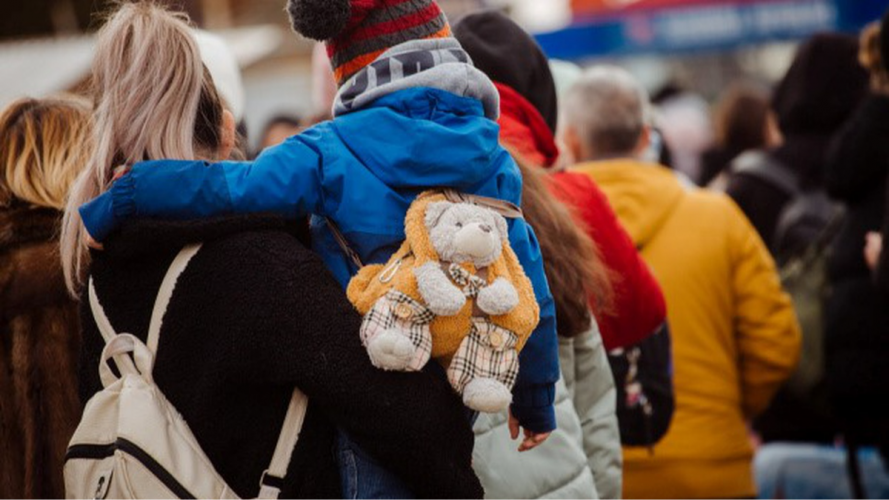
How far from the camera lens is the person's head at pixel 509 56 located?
147 inches

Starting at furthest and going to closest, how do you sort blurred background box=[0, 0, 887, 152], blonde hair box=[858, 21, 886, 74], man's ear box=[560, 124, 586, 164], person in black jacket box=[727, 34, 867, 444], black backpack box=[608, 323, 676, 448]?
blurred background box=[0, 0, 887, 152], person in black jacket box=[727, 34, 867, 444], blonde hair box=[858, 21, 886, 74], man's ear box=[560, 124, 586, 164], black backpack box=[608, 323, 676, 448]

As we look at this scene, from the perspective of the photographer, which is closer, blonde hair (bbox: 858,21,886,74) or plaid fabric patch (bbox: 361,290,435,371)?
plaid fabric patch (bbox: 361,290,435,371)

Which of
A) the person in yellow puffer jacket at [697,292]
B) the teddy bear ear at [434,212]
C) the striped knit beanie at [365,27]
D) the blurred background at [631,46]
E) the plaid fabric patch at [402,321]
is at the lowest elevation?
the blurred background at [631,46]

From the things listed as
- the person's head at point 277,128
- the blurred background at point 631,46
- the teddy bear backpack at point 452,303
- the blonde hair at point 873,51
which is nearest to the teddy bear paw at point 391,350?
the teddy bear backpack at point 452,303

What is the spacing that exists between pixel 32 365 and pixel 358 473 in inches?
43.8

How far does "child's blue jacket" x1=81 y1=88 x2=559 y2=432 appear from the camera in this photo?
2.55 meters

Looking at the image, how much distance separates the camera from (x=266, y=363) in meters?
2.49

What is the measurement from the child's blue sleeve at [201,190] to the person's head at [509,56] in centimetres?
125

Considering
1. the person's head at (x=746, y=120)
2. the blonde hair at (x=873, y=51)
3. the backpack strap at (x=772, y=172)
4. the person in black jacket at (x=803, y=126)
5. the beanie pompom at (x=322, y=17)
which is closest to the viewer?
the beanie pompom at (x=322, y=17)

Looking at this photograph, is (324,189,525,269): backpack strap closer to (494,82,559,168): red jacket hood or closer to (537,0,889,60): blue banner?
(494,82,559,168): red jacket hood

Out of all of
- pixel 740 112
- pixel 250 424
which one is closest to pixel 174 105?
pixel 250 424

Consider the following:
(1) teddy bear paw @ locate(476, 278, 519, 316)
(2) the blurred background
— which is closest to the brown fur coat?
(1) teddy bear paw @ locate(476, 278, 519, 316)

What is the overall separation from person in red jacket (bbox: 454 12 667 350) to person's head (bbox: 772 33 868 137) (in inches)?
120

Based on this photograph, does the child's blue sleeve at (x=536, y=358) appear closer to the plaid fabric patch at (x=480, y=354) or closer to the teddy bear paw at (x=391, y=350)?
the plaid fabric patch at (x=480, y=354)
